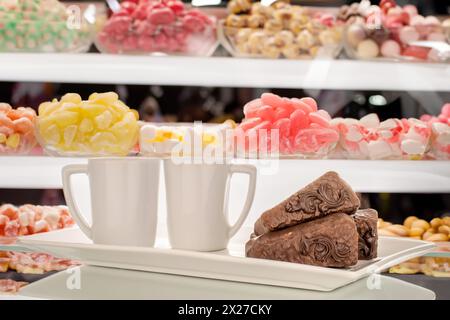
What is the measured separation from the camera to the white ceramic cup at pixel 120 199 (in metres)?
0.65

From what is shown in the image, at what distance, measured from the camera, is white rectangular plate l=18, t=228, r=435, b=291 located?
1.73 feet

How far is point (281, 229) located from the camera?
24.3 inches

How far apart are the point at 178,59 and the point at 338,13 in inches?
13.4

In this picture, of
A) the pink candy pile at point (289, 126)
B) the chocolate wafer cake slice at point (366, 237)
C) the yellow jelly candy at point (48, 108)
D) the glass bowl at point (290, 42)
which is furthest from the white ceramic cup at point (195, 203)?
the glass bowl at point (290, 42)

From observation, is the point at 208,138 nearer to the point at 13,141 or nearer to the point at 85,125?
the point at 85,125

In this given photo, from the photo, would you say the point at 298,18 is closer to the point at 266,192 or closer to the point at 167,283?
the point at 266,192

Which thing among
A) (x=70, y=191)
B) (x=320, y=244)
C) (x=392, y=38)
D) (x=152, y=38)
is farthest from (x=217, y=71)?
(x=320, y=244)

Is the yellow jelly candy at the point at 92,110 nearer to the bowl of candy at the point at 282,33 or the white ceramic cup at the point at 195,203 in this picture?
the bowl of candy at the point at 282,33

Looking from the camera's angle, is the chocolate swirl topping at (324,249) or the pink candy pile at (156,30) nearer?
the chocolate swirl topping at (324,249)

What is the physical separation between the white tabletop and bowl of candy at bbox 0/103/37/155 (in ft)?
2.10

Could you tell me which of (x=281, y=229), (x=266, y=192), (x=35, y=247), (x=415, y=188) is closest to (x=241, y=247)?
(x=281, y=229)

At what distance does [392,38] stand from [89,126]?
61 centimetres

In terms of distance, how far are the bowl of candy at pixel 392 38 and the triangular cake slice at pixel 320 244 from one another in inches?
29.4

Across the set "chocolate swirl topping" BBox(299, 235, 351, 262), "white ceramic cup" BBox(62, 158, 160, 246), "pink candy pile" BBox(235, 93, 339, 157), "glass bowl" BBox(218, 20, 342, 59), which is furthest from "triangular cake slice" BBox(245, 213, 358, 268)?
"glass bowl" BBox(218, 20, 342, 59)
